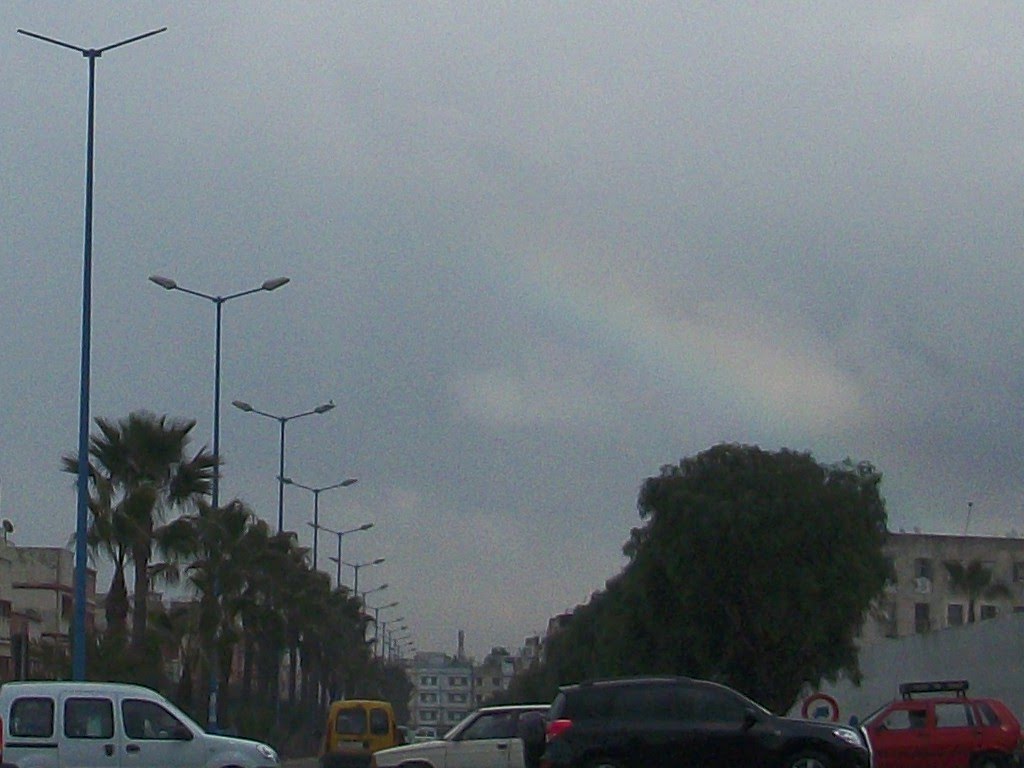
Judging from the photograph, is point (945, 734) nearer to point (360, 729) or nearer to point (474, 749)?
point (474, 749)

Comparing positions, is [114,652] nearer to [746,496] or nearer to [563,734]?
[746,496]

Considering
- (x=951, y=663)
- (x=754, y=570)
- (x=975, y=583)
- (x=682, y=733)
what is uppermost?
(x=975, y=583)

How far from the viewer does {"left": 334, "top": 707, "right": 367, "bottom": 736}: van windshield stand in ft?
149

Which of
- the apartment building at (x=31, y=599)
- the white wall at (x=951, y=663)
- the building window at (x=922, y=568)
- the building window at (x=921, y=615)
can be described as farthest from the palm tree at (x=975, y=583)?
the apartment building at (x=31, y=599)

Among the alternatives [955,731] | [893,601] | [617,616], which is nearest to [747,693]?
[617,616]

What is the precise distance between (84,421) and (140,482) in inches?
522

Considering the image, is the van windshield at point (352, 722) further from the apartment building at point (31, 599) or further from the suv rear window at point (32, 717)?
the apartment building at point (31, 599)

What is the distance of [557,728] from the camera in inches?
953

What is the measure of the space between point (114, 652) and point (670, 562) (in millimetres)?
14951

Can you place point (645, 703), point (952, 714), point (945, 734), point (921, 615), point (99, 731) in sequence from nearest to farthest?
point (645, 703) → point (99, 731) → point (945, 734) → point (952, 714) → point (921, 615)

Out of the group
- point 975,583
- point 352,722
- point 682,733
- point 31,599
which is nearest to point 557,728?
point 682,733

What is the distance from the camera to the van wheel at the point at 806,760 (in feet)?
77.9

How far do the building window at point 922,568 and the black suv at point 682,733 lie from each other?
8002 cm

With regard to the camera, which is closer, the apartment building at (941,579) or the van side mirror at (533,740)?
the van side mirror at (533,740)
